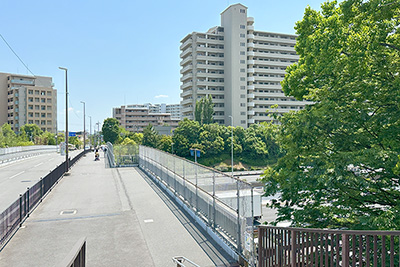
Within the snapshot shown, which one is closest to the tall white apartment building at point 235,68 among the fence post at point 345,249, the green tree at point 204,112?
the green tree at point 204,112

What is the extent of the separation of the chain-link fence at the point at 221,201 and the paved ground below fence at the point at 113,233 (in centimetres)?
56

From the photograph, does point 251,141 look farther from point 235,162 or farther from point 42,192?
point 42,192

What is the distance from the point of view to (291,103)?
10175cm

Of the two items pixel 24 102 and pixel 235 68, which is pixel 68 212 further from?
pixel 24 102

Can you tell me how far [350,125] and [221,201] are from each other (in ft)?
14.0

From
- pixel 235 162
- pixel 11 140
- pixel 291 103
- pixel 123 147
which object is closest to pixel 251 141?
pixel 235 162

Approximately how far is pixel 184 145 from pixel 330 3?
63.0 m

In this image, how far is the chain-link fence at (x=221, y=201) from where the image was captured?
8.20 metres

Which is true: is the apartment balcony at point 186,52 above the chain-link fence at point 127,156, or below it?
above

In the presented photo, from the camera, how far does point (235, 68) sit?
92000 millimetres

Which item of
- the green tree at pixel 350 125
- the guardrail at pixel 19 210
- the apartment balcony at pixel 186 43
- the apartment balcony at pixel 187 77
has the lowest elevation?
the guardrail at pixel 19 210

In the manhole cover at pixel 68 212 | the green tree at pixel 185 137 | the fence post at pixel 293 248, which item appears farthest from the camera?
the green tree at pixel 185 137

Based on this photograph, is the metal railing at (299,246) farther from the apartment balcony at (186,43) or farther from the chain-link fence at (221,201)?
the apartment balcony at (186,43)

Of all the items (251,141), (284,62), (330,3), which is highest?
(284,62)
